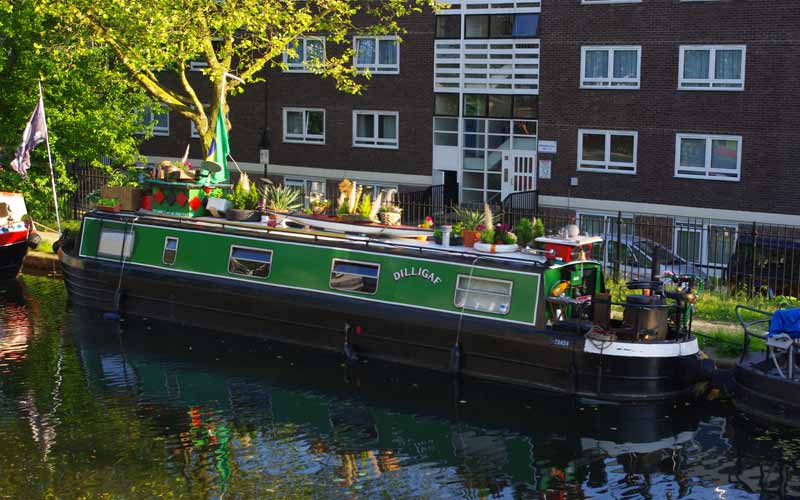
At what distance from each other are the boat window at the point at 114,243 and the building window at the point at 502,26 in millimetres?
15291

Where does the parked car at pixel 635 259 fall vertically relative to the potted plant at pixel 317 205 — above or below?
below

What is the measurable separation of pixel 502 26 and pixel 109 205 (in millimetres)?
15180

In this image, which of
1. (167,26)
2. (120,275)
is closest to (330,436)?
(120,275)

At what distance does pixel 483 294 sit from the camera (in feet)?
60.0

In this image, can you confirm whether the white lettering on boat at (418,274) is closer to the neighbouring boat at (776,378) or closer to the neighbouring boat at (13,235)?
the neighbouring boat at (776,378)

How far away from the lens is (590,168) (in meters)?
32.4

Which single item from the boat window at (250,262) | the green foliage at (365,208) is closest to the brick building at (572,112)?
the green foliage at (365,208)

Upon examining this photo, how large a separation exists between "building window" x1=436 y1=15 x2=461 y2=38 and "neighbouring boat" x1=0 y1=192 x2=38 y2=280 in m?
14.4

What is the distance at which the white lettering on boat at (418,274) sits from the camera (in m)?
18.7

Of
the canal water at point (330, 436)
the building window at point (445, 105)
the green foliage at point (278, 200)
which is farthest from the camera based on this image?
the building window at point (445, 105)

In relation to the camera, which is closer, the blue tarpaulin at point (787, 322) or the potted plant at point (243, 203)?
the blue tarpaulin at point (787, 322)

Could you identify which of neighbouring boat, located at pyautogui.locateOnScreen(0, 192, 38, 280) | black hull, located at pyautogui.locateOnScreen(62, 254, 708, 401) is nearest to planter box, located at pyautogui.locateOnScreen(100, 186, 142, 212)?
black hull, located at pyautogui.locateOnScreen(62, 254, 708, 401)

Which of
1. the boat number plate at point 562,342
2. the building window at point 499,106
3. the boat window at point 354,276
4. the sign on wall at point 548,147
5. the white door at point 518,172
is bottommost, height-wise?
the boat number plate at point 562,342

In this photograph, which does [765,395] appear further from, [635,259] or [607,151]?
[607,151]
